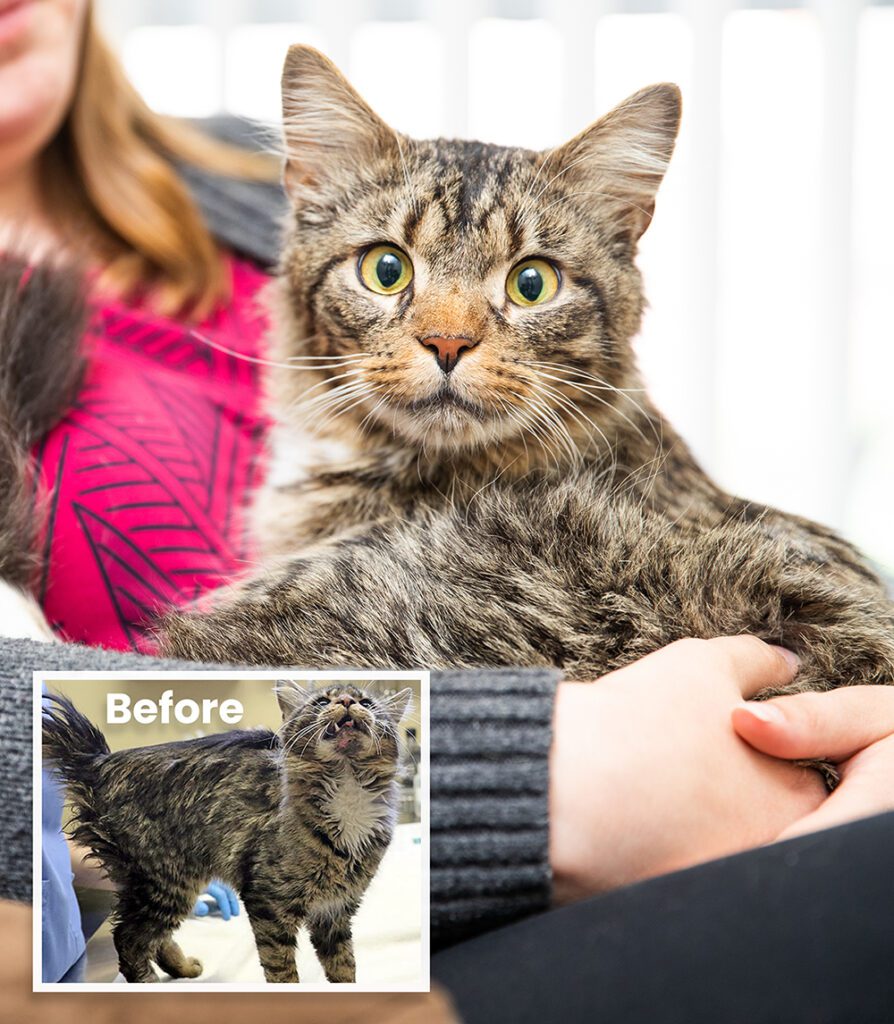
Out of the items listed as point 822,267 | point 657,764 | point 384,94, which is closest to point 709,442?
point 822,267

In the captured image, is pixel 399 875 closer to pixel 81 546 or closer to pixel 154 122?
pixel 81 546

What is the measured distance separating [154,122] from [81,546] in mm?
1006

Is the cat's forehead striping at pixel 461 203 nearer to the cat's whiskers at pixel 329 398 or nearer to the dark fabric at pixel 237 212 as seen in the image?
the cat's whiskers at pixel 329 398

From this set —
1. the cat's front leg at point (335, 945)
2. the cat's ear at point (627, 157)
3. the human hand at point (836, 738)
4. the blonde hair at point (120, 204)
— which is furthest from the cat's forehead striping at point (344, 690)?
the blonde hair at point (120, 204)

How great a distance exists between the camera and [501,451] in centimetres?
91

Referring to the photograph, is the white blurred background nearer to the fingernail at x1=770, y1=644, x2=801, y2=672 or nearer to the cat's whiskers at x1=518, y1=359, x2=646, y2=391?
the cat's whiskers at x1=518, y1=359, x2=646, y2=391

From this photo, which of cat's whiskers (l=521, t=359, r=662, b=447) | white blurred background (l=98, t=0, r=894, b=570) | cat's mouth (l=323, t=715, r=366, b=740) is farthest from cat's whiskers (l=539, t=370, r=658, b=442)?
white blurred background (l=98, t=0, r=894, b=570)

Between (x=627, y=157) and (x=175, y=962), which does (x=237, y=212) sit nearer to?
(x=627, y=157)

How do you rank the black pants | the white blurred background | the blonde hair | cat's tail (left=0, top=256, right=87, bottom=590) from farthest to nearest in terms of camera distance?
the white blurred background
the blonde hair
cat's tail (left=0, top=256, right=87, bottom=590)
the black pants

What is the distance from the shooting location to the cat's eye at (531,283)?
844mm

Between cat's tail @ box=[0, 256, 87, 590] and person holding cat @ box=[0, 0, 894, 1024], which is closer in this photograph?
person holding cat @ box=[0, 0, 894, 1024]

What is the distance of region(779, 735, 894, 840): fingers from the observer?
2.23 ft

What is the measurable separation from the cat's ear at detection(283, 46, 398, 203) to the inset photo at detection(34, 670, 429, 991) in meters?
0.54

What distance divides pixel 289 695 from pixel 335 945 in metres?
0.16
